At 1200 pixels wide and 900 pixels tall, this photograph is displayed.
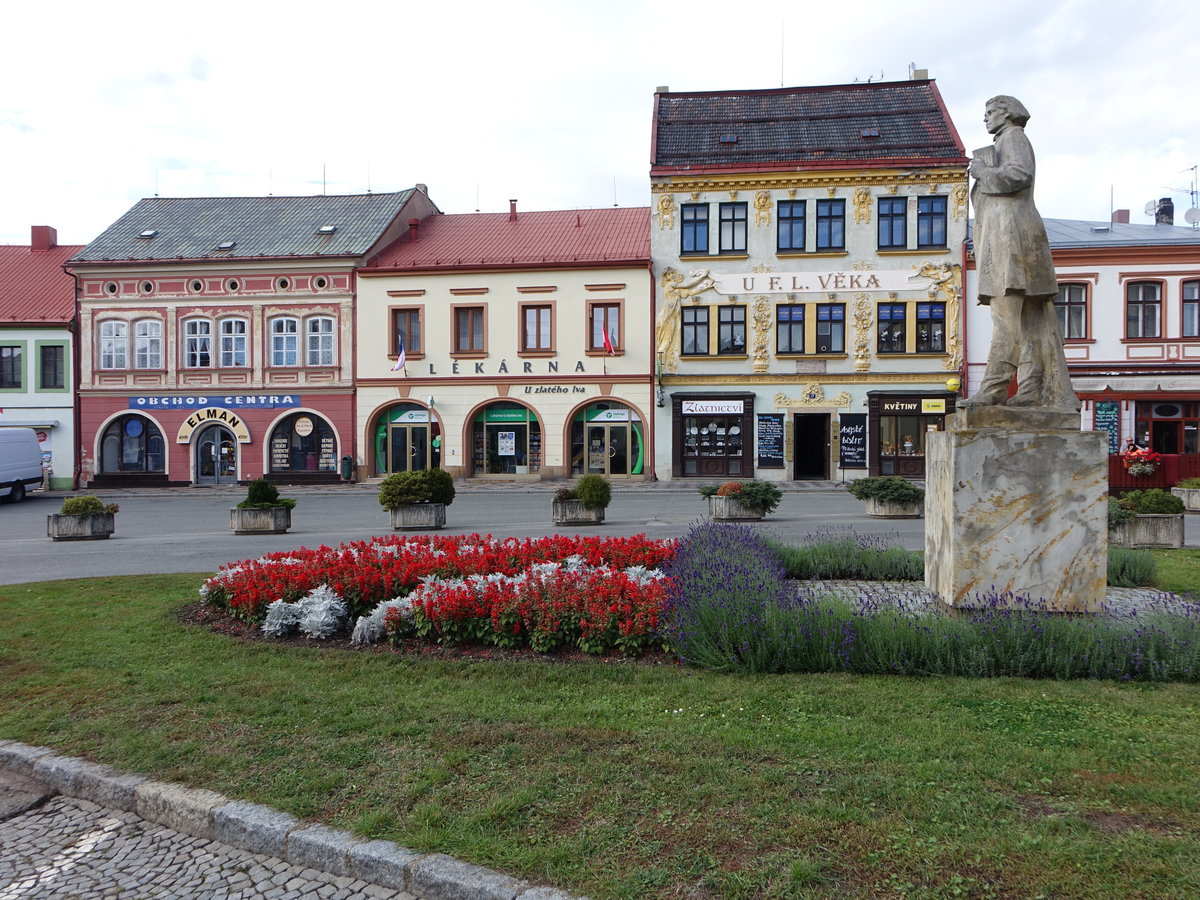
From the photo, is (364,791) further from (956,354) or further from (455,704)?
(956,354)

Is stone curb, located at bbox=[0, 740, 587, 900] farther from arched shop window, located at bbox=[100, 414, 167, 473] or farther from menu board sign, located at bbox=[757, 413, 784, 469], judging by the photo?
arched shop window, located at bbox=[100, 414, 167, 473]

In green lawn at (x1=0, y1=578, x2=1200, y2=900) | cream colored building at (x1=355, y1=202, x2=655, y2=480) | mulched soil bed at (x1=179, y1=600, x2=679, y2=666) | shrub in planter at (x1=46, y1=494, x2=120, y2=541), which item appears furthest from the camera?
cream colored building at (x1=355, y1=202, x2=655, y2=480)

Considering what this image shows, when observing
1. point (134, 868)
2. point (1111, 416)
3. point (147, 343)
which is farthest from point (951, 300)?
point (147, 343)

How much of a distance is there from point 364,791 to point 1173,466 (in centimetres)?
2508

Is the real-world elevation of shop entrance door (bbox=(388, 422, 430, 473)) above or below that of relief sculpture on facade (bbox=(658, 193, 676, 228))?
below

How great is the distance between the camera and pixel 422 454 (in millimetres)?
33406

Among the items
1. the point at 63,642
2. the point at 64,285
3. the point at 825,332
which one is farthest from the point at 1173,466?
the point at 64,285

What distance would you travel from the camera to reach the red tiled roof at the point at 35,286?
115 feet

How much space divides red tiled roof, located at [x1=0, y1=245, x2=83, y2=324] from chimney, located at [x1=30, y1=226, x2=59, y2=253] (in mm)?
191

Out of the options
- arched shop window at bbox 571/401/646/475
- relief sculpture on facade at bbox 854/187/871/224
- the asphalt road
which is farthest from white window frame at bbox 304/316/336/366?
relief sculpture on facade at bbox 854/187/871/224

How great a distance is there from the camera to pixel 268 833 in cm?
377

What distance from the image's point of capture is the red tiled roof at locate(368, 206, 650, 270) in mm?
32938

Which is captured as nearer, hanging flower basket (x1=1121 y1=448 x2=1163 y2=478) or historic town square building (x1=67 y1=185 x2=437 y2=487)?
hanging flower basket (x1=1121 y1=448 x2=1163 y2=478)

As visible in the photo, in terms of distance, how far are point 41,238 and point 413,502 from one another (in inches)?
1307
